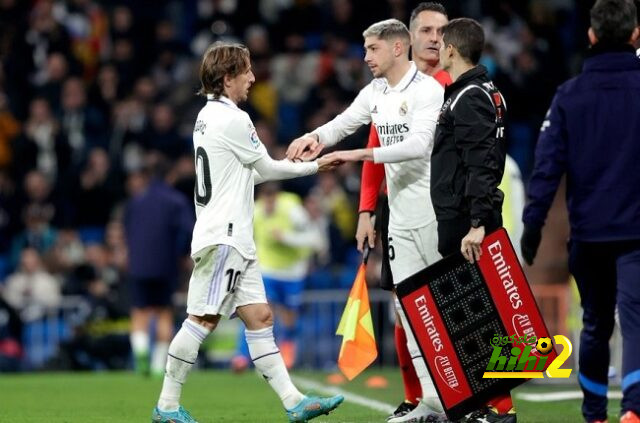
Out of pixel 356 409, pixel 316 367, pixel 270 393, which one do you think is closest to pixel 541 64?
pixel 316 367

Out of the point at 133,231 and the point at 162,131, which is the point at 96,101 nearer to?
the point at 162,131

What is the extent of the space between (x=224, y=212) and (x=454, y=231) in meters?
1.37

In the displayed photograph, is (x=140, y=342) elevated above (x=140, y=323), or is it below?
below

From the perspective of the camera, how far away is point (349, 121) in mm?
9016

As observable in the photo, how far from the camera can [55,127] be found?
19453 millimetres

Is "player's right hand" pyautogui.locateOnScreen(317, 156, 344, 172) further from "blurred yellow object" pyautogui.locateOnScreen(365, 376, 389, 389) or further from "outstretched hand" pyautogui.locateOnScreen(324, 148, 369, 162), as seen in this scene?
"blurred yellow object" pyautogui.locateOnScreen(365, 376, 389, 389)

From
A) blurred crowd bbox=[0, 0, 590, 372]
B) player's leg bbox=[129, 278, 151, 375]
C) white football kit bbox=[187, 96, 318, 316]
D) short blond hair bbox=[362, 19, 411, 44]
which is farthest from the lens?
blurred crowd bbox=[0, 0, 590, 372]

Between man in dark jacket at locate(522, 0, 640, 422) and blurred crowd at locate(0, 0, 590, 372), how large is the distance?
954cm

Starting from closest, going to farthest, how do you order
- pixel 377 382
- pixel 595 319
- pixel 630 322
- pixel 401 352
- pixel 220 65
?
pixel 630 322
pixel 595 319
pixel 220 65
pixel 401 352
pixel 377 382

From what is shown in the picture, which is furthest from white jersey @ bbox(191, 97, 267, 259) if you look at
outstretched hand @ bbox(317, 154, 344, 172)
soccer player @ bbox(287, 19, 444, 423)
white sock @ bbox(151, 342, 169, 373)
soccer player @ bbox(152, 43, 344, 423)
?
white sock @ bbox(151, 342, 169, 373)

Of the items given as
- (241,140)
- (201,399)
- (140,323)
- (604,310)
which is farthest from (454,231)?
(140,323)

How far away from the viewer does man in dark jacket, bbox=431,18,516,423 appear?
7672mm

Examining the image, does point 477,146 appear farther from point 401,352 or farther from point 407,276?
point 401,352

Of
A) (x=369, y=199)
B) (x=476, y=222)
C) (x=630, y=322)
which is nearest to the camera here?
(x=630, y=322)
